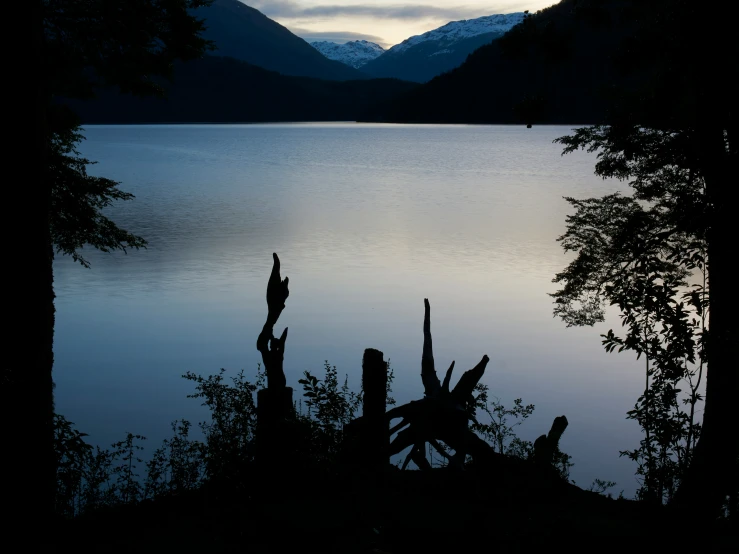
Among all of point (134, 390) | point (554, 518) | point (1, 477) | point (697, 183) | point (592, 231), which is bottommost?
point (134, 390)

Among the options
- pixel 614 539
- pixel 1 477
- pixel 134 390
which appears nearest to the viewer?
pixel 1 477

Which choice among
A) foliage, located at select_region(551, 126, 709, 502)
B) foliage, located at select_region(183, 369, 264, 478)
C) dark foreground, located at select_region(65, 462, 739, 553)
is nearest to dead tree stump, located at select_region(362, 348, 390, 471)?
dark foreground, located at select_region(65, 462, 739, 553)

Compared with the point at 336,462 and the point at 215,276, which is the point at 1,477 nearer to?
the point at 336,462

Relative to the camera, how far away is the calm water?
22297 mm

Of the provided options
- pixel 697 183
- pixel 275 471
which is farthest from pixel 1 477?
pixel 697 183

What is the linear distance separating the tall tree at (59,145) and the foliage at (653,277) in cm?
806

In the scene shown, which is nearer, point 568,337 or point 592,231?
point 592,231

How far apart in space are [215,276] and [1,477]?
109 feet

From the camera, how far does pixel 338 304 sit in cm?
3450

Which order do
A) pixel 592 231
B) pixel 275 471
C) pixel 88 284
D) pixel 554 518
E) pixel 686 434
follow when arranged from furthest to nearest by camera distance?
pixel 88 284 → pixel 592 231 → pixel 686 434 → pixel 275 471 → pixel 554 518

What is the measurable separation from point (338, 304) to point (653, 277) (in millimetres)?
22147

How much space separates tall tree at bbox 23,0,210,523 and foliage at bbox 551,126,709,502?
8060 millimetres

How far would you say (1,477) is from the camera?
311 inches

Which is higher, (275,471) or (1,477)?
(1,477)
